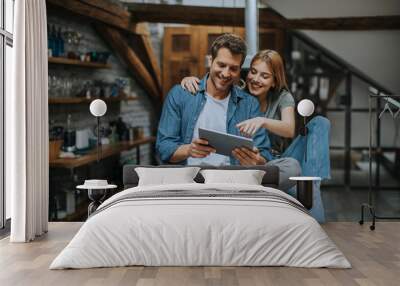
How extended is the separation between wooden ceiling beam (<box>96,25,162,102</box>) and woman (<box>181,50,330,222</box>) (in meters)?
0.40

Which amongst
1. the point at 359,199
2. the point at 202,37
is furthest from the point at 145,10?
the point at 359,199

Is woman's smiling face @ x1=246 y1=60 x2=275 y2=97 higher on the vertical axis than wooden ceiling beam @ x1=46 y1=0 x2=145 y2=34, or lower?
lower

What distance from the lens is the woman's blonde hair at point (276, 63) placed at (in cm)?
813

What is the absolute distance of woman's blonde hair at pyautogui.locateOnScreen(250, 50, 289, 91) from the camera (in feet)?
26.7

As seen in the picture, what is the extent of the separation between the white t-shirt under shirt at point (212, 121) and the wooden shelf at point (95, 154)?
22.3 inches

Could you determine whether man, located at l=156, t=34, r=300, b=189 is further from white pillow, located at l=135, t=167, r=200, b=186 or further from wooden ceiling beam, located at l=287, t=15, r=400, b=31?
wooden ceiling beam, located at l=287, t=15, r=400, b=31

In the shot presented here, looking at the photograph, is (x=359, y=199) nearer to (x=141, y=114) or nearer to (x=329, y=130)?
(x=329, y=130)

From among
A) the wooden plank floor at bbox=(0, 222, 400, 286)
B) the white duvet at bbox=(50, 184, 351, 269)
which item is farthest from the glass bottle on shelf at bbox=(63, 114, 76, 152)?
the white duvet at bbox=(50, 184, 351, 269)

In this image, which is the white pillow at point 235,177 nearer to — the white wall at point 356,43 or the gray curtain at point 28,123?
the white wall at point 356,43

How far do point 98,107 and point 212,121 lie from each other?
1332 millimetres

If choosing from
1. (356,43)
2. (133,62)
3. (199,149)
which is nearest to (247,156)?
(199,149)

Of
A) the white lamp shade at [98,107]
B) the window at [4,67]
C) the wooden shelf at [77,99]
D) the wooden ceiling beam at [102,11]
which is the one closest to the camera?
the window at [4,67]

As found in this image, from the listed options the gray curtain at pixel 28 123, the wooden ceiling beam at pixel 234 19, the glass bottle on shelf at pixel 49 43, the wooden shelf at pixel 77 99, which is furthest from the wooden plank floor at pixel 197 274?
the wooden ceiling beam at pixel 234 19

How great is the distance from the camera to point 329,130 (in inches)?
322
